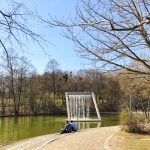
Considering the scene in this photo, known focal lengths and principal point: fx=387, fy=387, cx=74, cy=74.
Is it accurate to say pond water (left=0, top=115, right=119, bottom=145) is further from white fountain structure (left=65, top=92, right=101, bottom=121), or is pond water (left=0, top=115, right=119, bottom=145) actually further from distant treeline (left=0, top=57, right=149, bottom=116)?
distant treeline (left=0, top=57, right=149, bottom=116)

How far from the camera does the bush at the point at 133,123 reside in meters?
20.3

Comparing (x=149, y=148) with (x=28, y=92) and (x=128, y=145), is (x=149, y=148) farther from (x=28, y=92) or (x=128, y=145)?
(x=28, y=92)

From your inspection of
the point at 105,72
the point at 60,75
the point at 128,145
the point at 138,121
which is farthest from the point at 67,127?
the point at 60,75

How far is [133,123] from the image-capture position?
2048 cm

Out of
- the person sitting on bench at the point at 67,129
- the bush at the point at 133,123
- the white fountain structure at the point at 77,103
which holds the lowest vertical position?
the person sitting on bench at the point at 67,129

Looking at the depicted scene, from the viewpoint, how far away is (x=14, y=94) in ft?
222

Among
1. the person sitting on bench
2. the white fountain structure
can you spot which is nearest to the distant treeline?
the white fountain structure

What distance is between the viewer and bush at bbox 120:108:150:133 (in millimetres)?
20281

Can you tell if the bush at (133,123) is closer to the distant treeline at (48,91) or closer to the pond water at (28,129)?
the pond water at (28,129)

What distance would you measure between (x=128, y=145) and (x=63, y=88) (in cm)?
6416

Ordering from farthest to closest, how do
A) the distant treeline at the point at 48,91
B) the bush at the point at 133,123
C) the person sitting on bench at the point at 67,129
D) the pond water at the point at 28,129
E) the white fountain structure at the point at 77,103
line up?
the distant treeline at the point at 48,91, the white fountain structure at the point at 77,103, the pond water at the point at 28,129, the person sitting on bench at the point at 67,129, the bush at the point at 133,123

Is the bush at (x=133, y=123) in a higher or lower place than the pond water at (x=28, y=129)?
higher

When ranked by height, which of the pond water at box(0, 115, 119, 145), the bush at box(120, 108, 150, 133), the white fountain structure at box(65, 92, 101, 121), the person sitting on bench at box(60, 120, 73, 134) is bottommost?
the pond water at box(0, 115, 119, 145)

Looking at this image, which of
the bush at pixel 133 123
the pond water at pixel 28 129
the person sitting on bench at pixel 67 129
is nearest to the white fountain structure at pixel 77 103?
the pond water at pixel 28 129
